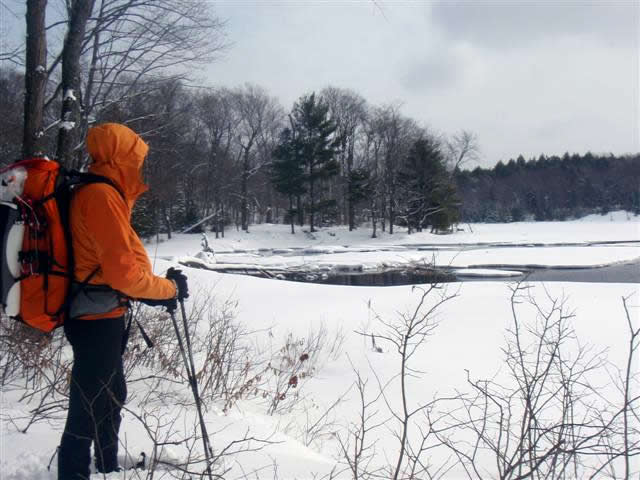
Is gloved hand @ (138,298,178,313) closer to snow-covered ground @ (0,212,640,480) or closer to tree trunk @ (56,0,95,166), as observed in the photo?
snow-covered ground @ (0,212,640,480)

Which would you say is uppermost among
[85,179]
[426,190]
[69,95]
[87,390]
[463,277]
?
[426,190]

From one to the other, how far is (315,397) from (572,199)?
212 feet

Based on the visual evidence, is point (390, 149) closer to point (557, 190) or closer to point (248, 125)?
point (248, 125)

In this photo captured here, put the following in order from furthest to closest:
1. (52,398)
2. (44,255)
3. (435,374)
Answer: (435,374), (52,398), (44,255)

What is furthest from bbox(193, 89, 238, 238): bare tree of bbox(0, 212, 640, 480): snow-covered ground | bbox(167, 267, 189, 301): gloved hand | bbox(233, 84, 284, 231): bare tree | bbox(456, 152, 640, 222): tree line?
bbox(167, 267, 189, 301): gloved hand

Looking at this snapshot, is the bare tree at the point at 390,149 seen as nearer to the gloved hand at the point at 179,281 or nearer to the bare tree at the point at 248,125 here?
the bare tree at the point at 248,125

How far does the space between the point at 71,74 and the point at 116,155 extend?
3.39 m

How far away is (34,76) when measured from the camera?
15.5 ft

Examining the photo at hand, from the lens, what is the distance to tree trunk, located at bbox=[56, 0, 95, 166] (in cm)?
486

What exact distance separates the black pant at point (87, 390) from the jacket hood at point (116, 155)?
0.63m

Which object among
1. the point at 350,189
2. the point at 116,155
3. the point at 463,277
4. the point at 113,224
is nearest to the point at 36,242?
the point at 113,224

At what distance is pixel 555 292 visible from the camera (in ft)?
38.0

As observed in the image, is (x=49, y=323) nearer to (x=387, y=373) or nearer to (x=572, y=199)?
(x=387, y=373)

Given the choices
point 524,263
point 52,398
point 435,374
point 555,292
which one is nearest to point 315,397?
point 435,374
